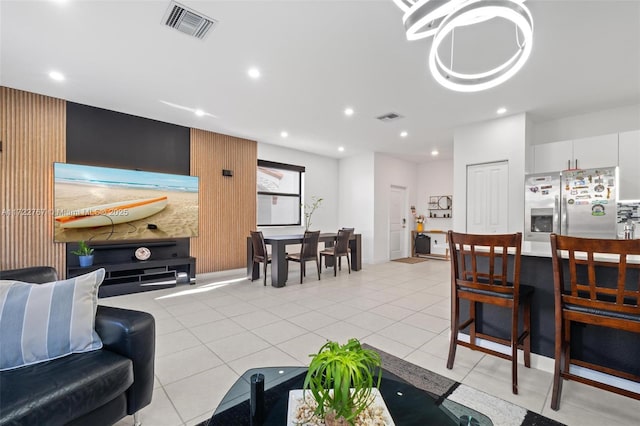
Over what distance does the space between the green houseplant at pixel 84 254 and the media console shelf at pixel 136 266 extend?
0.27 feet

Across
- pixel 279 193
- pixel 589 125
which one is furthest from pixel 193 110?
pixel 589 125

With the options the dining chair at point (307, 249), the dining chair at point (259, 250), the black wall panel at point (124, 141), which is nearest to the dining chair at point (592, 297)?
the dining chair at point (307, 249)

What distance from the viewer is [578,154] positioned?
13.8ft

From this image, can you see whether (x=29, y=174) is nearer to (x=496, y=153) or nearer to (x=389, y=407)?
(x=389, y=407)

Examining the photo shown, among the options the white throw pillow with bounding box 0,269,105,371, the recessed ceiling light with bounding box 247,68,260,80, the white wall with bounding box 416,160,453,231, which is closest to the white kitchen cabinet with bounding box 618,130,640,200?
the white wall with bounding box 416,160,453,231

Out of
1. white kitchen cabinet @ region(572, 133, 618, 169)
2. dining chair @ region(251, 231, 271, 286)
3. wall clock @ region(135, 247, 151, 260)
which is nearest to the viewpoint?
white kitchen cabinet @ region(572, 133, 618, 169)

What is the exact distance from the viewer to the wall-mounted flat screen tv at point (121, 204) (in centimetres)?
412

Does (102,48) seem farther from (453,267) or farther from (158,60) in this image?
(453,267)

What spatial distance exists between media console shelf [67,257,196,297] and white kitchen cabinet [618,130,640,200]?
6.48 meters

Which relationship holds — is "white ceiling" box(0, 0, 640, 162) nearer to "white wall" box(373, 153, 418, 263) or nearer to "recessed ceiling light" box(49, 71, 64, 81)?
"recessed ceiling light" box(49, 71, 64, 81)

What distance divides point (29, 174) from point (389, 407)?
514 centimetres

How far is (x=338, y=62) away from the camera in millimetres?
3096

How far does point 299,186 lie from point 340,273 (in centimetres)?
250

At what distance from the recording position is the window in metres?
6.63
